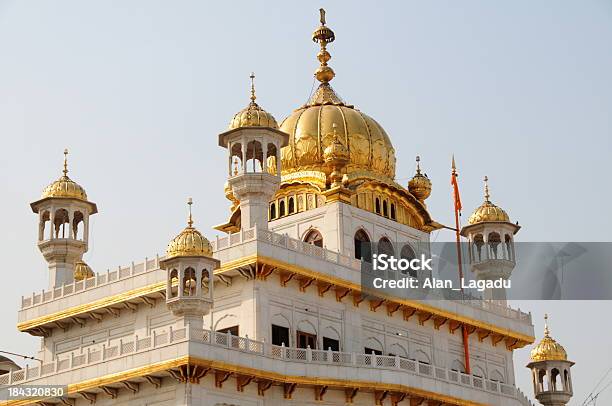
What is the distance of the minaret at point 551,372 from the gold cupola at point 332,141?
A: 28.3ft

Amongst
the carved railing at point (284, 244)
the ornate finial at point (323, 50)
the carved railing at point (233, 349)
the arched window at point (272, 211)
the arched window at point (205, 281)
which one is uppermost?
the ornate finial at point (323, 50)

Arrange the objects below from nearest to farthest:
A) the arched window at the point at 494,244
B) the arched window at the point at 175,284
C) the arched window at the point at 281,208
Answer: the arched window at the point at 175,284, the arched window at the point at 281,208, the arched window at the point at 494,244

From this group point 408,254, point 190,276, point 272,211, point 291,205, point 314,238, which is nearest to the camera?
point 190,276

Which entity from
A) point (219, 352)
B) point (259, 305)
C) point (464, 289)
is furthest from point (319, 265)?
point (464, 289)

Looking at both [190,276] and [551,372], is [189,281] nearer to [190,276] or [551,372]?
[190,276]

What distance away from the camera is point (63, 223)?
4116 centimetres

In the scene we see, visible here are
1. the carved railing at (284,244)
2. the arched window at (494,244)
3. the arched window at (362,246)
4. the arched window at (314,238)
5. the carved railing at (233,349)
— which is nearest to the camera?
the carved railing at (233,349)

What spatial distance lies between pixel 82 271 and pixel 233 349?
13366 mm

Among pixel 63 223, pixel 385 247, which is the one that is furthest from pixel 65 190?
pixel 385 247

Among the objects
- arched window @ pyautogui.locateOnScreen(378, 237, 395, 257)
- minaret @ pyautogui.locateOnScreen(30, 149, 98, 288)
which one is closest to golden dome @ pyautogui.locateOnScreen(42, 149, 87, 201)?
minaret @ pyautogui.locateOnScreen(30, 149, 98, 288)

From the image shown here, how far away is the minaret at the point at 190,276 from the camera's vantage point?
33219mm

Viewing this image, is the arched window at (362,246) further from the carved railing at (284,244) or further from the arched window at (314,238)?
the carved railing at (284,244)

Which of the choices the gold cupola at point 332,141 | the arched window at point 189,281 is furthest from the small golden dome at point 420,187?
the arched window at point 189,281

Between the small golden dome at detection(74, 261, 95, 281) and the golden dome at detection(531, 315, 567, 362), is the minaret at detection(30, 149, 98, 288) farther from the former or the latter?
the golden dome at detection(531, 315, 567, 362)
